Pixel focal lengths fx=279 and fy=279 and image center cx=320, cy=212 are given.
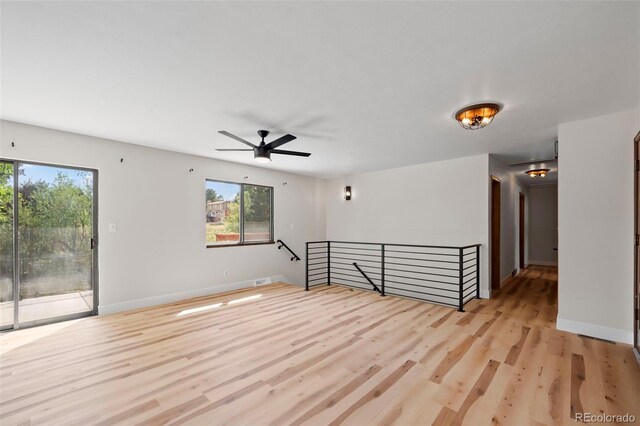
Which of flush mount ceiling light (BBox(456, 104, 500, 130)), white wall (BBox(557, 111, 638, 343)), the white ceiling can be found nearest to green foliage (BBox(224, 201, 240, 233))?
the white ceiling

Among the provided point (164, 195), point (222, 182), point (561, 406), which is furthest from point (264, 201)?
point (561, 406)

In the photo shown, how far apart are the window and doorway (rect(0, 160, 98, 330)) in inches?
69.6

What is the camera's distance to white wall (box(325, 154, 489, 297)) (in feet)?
16.0

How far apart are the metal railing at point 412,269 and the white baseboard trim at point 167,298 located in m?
1.45

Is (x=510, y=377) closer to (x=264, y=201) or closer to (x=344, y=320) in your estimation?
(x=344, y=320)

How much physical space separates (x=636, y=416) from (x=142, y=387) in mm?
3535

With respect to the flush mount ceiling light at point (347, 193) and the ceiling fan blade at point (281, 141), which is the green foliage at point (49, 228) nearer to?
the ceiling fan blade at point (281, 141)

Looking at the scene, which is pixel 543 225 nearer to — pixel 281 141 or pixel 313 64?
pixel 281 141

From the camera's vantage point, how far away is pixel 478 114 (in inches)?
110

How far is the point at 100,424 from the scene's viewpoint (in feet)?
5.93


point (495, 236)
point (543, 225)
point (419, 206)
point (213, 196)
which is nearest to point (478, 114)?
point (419, 206)

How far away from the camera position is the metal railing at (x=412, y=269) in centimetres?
477

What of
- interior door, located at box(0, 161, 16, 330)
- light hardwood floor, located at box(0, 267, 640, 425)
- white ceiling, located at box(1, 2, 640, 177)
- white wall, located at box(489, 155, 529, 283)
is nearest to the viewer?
white ceiling, located at box(1, 2, 640, 177)

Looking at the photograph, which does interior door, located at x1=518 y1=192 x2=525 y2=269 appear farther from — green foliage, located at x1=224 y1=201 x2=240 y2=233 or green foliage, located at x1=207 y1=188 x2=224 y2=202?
green foliage, located at x1=207 y1=188 x2=224 y2=202
